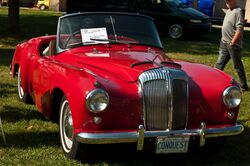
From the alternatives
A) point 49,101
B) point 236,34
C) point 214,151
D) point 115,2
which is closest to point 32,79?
point 49,101

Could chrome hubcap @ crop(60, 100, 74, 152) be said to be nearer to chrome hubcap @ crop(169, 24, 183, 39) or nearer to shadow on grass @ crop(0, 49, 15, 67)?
shadow on grass @ crop(0, 49, 15, 67)

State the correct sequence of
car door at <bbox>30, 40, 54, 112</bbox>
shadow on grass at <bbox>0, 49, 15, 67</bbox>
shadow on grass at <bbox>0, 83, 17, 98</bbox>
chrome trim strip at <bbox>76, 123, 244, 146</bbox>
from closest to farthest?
chrome trim strip at <bbox>76, 123, 244, 146</bbox>, car door at <bbox>30, 40, 54, 112</bbox>, shadow on grass at <bbox>0, 83, 17, 98</bbox>, shadow on grass at <bbox>0, 49, 15, 67</bbox>

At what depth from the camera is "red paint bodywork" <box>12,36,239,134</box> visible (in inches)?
179

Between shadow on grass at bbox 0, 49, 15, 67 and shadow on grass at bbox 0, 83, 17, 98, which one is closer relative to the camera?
shadow on grass at bbox 0, 83, 17, 98

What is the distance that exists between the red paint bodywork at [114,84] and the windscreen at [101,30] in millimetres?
118

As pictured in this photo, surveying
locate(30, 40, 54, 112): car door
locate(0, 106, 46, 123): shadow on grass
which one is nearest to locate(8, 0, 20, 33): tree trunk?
locate(0, 106, 46, 123): shadow on grass

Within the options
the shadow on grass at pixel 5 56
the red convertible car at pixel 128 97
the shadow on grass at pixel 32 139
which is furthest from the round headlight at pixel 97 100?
the shadow on grass at pixel 5 56

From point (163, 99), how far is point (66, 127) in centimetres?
114

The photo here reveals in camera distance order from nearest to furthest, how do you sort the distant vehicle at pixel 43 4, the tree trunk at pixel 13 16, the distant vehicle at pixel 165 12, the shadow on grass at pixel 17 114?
the shadow on grass at pixel 17 114 → the tree trunk at pixel 13 16 → the distant vehicle at pixel 165 12 → the distant vehicle at pixel 43 4

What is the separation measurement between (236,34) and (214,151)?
11.5 ft

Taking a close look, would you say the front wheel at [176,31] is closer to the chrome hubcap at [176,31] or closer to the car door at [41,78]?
the chrome hubcap at [176,31]

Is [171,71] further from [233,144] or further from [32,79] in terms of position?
[32,79]

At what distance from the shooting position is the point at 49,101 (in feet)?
17.9

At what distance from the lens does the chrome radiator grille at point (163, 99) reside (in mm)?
4605
